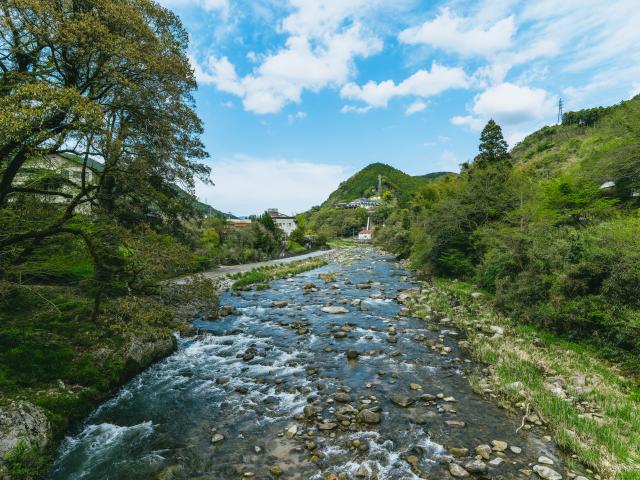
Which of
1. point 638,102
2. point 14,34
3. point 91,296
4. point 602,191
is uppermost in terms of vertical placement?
point 638,102

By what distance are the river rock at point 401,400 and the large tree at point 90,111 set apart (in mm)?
9043

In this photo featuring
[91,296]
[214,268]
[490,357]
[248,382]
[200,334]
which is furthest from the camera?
[214,268]

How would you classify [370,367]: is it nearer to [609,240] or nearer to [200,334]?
[200,334]

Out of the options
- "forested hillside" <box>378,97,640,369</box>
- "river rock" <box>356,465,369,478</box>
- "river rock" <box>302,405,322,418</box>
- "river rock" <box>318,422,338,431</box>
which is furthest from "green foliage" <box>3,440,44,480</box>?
"forested hillside" <box>378,97,640,369</box>

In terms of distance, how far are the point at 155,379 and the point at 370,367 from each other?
23.3ft

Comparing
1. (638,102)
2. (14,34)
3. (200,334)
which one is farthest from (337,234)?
(14,34)

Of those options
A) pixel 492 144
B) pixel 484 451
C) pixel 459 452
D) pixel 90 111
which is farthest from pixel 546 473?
pixel 492 144

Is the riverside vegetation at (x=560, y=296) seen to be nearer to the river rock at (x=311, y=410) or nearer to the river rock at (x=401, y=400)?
the river rock at (x=401, y=400)

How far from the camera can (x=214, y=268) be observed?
120 ft

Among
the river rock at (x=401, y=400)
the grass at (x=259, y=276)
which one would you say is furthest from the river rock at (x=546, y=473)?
the grass at (x=259, y=276)

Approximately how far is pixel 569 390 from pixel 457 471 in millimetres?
4582

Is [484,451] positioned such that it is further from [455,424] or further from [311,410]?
[311,410]

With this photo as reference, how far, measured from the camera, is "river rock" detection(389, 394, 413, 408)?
811 centimetres

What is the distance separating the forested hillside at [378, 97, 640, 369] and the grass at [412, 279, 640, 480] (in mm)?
1092
